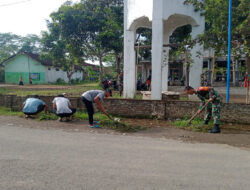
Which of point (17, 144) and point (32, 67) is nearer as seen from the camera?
point (17, 144)

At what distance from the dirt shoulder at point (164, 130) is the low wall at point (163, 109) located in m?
0.34

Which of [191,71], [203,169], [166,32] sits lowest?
A: [203,169]

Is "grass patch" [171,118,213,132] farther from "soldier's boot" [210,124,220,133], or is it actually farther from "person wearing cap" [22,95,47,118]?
"person wearing cap" [22,95,47,118]

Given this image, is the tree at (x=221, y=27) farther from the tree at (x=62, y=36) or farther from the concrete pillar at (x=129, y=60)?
the tree at (x=62, y=36)

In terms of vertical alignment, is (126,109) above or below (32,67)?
below

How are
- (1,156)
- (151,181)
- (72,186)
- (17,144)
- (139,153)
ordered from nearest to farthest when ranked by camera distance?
(72,186) → (151,181) → (1,156) → (139,153) → (17,144)

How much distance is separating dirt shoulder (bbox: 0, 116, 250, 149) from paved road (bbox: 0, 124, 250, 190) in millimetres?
524

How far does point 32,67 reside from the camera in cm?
3106

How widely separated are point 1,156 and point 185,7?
9367 mm

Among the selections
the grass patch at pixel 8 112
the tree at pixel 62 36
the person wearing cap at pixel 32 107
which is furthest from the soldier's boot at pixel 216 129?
the tree at pixel 62 36

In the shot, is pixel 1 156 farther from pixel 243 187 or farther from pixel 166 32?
pixel 166 32

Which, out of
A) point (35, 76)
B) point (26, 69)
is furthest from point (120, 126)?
point (26, 69)

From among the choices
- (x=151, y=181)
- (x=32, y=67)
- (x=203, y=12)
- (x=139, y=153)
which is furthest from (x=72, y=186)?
(x=32, y=67)

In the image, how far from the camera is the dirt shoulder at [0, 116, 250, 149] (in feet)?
18.1
